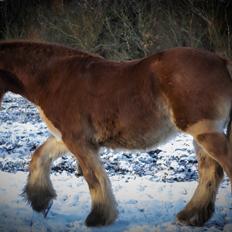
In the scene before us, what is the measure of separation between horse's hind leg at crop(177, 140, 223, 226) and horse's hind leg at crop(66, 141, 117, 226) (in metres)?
0.68

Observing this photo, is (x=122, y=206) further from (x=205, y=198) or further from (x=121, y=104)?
(x=121, y=104)

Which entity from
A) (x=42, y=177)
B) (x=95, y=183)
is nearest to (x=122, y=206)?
(x=95, y=183)

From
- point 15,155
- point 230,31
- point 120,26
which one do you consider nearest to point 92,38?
point 120,26

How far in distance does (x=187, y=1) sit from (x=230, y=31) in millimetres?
1847

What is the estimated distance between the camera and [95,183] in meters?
3.70

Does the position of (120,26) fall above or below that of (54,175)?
above

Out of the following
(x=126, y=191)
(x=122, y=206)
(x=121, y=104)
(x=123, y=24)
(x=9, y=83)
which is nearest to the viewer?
(x=121, y=104)

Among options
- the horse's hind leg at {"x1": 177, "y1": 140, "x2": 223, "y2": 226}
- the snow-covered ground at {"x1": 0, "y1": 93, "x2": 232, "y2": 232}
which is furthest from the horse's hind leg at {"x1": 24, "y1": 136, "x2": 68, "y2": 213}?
the horse's hind leg at {"x1": 177, "y1": 140, "x2": 223, "y2": 226}

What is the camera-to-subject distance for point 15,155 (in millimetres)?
6297

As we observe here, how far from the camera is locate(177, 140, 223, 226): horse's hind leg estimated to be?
12.2 feet

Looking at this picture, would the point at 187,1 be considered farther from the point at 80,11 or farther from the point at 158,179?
the point at 158,179

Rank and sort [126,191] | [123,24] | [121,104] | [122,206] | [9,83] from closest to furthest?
[121,104], [9,83], [122,206], [126,191], [123,24]

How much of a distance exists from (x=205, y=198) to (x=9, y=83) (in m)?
2.19

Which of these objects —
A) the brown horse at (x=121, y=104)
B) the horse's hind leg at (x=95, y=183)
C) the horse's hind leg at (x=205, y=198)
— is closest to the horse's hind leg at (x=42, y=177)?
the brown horse at (x=121, y=104)
